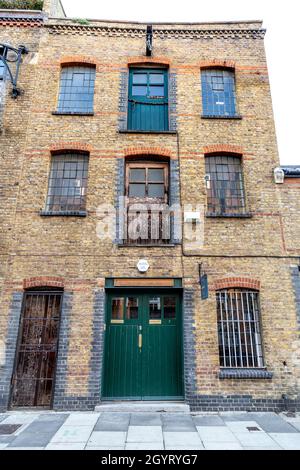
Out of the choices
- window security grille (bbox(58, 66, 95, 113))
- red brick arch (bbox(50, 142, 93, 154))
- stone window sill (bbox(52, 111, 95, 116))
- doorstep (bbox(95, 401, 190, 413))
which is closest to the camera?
doorstep (bbox(95, 401, 190, 413))

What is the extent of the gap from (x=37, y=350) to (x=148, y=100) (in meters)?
Result: 8.32

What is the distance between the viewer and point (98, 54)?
1022 cm

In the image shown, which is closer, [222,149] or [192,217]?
[192,217]

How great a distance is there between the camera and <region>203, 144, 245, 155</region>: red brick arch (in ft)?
30.4

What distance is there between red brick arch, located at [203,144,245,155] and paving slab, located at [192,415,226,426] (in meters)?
7.14

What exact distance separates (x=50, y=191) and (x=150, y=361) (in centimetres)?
564

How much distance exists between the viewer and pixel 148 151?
30.3 feet

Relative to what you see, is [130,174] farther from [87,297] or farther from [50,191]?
[87,297]

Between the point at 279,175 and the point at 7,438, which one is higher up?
the point at 279,175

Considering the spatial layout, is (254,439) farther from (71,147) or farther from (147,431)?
(71,147)

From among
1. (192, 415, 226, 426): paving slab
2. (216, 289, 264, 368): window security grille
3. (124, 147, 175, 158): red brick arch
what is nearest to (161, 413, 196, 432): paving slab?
(192, 415, 226, 426): paving slab

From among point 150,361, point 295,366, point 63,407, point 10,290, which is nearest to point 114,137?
point 10,290

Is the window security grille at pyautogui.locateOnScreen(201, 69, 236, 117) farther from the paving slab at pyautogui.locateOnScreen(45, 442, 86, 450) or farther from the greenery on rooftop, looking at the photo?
the paving slab at pyautogui.locateOnScreen(45, 442, 86, 450)

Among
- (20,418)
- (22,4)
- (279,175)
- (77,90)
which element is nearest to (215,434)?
(20,418)
